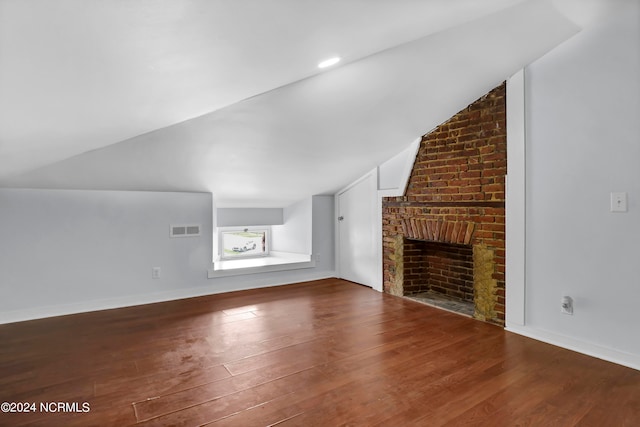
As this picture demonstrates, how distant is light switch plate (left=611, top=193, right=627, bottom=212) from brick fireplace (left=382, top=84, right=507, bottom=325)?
77 centimetres

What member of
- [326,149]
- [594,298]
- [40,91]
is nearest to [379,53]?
[326,149]

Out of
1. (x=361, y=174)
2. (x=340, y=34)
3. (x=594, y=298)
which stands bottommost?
(x=594, y=298)

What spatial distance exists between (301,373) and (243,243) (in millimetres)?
3610

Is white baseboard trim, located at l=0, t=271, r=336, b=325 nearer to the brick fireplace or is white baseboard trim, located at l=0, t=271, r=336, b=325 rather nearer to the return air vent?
the return air vent

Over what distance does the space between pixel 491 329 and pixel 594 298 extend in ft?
2.67

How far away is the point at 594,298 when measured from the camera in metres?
2.53

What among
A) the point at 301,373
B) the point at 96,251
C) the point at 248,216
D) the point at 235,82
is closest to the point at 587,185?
the point at 301,373

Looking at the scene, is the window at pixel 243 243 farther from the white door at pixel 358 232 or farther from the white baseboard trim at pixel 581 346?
the white baseboard trim at pixel 581 346

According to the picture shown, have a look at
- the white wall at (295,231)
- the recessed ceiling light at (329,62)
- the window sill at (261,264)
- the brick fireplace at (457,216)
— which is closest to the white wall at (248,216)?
the white wall at (295,231)

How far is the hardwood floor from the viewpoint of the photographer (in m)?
1.87

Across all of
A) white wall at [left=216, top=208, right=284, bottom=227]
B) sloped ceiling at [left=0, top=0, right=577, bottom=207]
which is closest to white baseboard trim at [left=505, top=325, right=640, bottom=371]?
sloped ceiling at [left=0, top=0, right=577, bottom=207]

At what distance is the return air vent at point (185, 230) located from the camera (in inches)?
163

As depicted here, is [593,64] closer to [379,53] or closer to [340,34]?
[379,53]

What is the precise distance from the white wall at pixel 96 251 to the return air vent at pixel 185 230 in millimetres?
52
